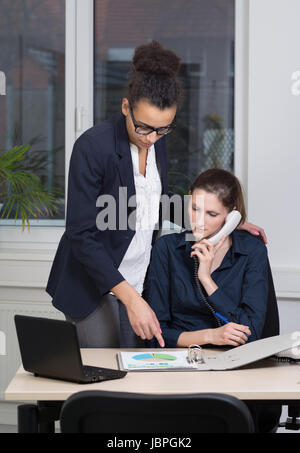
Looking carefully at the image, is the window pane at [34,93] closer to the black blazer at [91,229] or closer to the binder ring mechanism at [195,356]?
the black blazer at [91,229]

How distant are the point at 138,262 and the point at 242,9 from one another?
1.59 m

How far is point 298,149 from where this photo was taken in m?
2.87

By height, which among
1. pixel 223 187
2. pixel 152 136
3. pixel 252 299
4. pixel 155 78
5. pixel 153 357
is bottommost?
pixel 153 357

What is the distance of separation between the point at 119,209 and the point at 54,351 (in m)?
0.66

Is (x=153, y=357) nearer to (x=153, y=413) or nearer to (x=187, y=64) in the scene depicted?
(x=153, y=413)

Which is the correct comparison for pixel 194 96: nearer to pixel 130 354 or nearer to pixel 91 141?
pixel 91 141

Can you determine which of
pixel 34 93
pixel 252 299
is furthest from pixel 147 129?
pixel 34 93

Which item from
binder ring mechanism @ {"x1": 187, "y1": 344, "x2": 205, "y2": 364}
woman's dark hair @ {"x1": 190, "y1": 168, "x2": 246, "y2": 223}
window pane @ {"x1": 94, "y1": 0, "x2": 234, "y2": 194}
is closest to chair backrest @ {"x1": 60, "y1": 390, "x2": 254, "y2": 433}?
binder ring mechanism @ {"x1": 187, "y1": 344, "x2": 205, "y2": 364}

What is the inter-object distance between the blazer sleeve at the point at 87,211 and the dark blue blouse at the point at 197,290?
248 millimetres

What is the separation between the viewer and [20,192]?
10.8 feet

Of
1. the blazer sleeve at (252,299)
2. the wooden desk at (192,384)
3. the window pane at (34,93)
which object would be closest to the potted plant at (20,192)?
the window pane at (34,93)

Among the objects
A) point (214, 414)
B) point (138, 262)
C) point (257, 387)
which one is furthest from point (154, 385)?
point (138, 262)

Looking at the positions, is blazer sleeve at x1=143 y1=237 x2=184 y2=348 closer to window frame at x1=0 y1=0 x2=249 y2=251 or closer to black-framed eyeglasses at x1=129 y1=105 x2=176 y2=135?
black-framed eyeglasses at x1=129 y1=105 x2=176 y2=135

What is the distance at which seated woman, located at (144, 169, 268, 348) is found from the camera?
203 centimetres
